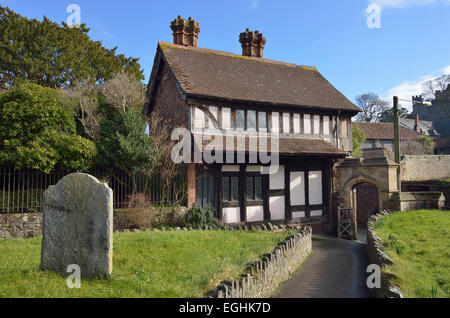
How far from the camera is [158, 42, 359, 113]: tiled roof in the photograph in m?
15.3

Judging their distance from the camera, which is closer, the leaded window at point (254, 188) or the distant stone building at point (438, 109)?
the leaded window at point (254, 188)

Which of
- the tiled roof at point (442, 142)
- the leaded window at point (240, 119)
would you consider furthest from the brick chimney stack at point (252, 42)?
the tiled roof at point (442, 142)

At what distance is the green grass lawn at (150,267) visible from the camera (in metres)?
5.10

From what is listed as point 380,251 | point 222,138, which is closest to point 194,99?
point 222,138

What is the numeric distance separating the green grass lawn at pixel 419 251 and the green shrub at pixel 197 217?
6.30m

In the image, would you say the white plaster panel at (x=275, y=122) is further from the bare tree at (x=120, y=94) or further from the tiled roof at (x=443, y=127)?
the tiled roof at (x=443, y=127)

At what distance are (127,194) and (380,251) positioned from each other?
31.8ft

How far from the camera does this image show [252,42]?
65.5 feet

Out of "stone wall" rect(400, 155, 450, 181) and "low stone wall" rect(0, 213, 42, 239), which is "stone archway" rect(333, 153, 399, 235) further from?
"low stone wall" rect(0, 213, 42, 239)

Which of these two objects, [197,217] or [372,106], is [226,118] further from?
[372,106]

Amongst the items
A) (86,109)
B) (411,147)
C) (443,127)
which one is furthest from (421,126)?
(86,109)

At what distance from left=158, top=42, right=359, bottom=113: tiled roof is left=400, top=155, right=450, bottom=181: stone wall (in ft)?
40.5
